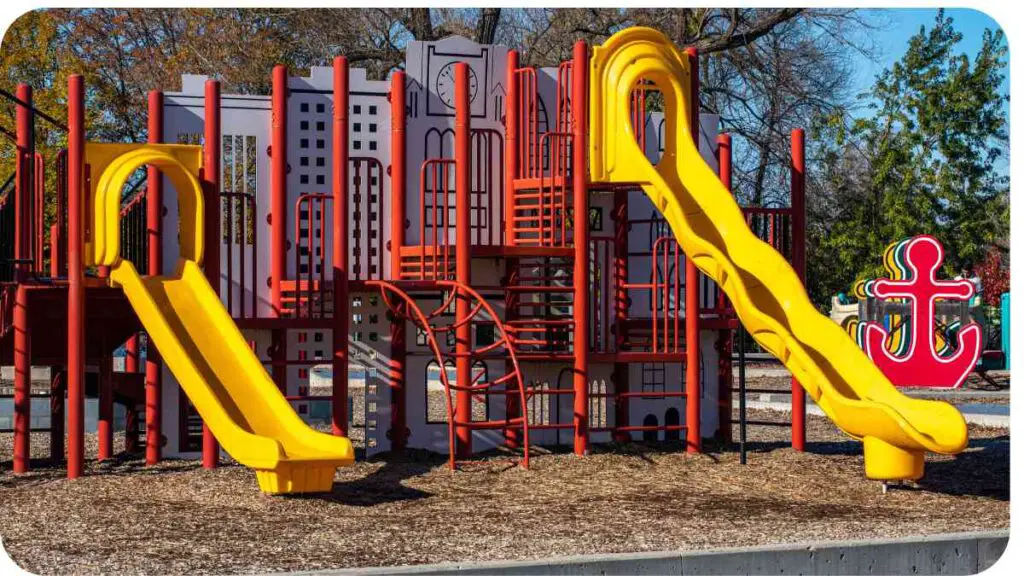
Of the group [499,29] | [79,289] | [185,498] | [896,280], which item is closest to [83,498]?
A: [185,498]

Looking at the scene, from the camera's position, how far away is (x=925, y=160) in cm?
4275

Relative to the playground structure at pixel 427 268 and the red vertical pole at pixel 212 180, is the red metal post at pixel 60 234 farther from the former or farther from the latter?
the red vertical pole at pixel 212 180

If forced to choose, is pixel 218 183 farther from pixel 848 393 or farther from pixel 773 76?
pixel 773 76

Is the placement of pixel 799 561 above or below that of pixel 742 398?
below

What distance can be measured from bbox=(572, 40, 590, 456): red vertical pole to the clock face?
181 cm

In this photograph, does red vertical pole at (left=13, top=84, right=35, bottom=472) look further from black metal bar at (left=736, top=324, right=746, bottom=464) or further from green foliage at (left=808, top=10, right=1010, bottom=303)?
green foliage at (left=808, top=10, right=1010, bottom=303)

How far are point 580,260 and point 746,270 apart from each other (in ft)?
6.29

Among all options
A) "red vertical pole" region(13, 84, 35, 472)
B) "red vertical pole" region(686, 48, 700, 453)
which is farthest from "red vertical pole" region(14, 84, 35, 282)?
"red vertical pole" region(686, 48, 700, 453)

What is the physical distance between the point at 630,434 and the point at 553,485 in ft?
11.5

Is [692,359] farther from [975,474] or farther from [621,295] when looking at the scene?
[975,474]

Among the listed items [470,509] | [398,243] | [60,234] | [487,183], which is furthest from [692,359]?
[60,234]

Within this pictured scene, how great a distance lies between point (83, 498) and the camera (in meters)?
13.9

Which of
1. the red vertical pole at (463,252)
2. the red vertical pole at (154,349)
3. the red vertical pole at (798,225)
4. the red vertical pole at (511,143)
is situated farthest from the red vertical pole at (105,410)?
the red vertical pole at (798,225)

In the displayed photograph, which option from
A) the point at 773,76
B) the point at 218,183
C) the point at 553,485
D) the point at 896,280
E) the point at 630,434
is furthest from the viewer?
the point at 773,76
